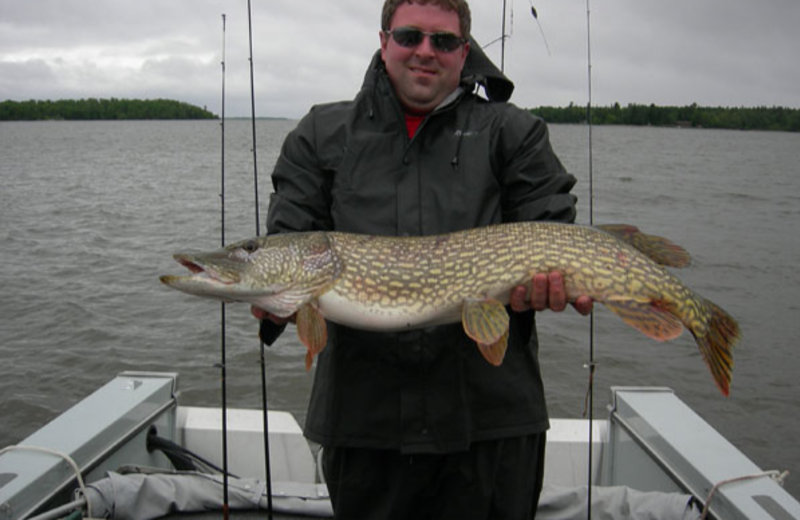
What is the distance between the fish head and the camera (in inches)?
94.4

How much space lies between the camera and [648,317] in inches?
95.7

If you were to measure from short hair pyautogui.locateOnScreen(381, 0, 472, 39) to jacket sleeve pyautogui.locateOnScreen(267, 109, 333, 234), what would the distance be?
449 mm

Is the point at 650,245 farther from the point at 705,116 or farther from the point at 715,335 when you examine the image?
the point at 705,116

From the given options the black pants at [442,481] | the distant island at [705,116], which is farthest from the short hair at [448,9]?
the distant island at [705,116]

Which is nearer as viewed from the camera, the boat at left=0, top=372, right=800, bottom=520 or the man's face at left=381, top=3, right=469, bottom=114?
the man's face at left=381, top=3, right=469, bottom=114

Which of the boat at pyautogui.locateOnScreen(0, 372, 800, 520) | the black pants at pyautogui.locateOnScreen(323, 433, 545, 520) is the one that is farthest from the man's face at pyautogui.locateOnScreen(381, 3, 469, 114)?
the boat at pyautogui.locateOnScreen(0, 372, 800, 520)

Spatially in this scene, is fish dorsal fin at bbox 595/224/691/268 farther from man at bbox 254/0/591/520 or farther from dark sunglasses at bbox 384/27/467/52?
dark sunglasses at bbox 384/27/467/52

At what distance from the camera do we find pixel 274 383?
674 cm

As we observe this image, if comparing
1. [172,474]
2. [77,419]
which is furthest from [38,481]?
[172,474]

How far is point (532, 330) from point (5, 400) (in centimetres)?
606

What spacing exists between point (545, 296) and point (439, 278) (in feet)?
1.31

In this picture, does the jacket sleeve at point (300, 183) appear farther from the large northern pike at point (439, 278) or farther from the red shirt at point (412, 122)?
the red shirt at point (412, 122)

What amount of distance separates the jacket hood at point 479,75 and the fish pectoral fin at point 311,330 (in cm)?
91

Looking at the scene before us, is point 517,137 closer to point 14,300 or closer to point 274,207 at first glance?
point 274,207
